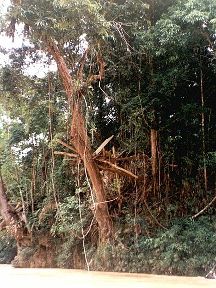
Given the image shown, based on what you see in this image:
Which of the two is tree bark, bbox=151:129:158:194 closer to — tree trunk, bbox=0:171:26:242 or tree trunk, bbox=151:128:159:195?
tree trunk, bbox=151:128:159:195

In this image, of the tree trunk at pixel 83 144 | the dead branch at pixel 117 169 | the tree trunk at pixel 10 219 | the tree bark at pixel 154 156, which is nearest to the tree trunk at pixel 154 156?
the tree bark at pixel 154 156

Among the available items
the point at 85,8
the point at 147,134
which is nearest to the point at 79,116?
the point at 147,134

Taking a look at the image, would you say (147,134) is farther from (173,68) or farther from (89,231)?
(89,231)

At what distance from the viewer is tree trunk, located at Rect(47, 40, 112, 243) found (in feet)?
26.8

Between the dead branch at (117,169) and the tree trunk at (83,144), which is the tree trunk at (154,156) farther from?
the tree trunk at (83,144)

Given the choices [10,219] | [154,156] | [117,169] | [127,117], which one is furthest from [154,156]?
[10,219]

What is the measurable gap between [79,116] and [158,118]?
1973 millimetres

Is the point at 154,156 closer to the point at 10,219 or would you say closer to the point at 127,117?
the point at 127,117

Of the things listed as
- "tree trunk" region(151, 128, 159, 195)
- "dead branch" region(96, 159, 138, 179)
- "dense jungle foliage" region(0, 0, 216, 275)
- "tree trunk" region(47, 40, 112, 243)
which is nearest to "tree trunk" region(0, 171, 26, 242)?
"dense jungle foliage" region(0, 0, 216, 275)

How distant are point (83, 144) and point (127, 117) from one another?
1505 mm

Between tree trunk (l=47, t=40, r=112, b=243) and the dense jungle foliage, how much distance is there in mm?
24

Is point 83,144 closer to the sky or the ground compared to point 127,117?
closer to the ground

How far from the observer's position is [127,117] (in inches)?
377

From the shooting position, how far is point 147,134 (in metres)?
9.46
